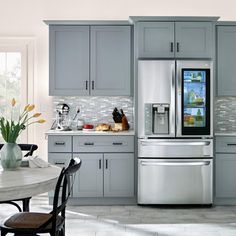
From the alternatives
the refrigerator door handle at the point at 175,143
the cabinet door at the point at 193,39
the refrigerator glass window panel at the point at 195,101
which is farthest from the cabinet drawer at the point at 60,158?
the cabinet door at the point at 193,39

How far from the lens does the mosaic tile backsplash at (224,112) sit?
6.69m

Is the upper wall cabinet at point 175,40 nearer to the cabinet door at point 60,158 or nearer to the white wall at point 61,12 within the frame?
the white wall at point 61,12

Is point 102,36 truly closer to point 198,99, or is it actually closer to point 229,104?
point 198,99

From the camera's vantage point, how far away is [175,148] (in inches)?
231

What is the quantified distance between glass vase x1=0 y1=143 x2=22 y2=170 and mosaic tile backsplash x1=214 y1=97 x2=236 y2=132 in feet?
11.4

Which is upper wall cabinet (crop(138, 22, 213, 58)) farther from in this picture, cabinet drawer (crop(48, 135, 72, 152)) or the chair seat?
the chair seat

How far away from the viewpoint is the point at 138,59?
19.5 ft

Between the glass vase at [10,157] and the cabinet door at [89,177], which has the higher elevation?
the glass vase at [10,157]

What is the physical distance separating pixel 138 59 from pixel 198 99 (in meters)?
0.81

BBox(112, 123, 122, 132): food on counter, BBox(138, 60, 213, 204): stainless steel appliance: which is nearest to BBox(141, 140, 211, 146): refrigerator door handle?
BBox(138, 60, 213, 204): stainless steel appliance

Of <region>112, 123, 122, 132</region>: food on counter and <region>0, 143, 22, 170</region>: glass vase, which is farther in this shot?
<region>112, 123, 122, 132</region>: food on counter

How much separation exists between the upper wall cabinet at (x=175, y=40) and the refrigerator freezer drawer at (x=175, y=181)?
1.21m

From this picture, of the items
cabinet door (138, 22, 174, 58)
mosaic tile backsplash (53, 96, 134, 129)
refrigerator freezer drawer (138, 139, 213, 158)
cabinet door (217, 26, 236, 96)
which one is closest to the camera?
refrigerator freezer drawer (138, 139, 213, 158)

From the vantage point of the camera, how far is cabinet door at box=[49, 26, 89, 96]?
6254mm
